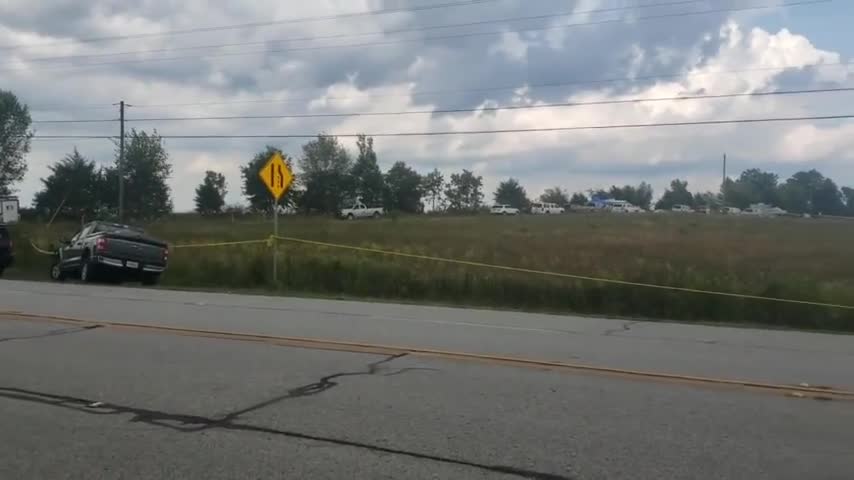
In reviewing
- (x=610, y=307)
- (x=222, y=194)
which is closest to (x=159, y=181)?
(x=222, y=194)

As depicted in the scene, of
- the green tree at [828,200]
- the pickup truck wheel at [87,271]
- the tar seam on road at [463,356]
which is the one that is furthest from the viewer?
the green tree at [828,200]

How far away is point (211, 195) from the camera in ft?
291

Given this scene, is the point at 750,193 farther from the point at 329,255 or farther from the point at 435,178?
the point at 329,255

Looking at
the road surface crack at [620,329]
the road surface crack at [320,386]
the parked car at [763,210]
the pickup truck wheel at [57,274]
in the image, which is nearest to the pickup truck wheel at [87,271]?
the pickup truck wheel at [57,274]

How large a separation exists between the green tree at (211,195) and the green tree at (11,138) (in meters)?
16.9

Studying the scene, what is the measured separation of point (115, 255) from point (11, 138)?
228ft

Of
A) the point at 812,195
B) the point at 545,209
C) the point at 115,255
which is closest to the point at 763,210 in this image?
the point at 812,195

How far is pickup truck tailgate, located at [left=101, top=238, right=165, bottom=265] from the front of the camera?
22516 mm

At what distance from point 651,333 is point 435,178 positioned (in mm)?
105826

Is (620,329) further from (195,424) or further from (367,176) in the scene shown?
(367,176)

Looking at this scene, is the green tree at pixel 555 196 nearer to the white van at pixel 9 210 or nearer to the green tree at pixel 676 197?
the green tree at pixel 676 197

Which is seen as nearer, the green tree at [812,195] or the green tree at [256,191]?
the green tree at [812,195]

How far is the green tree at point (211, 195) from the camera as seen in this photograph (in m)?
87.9

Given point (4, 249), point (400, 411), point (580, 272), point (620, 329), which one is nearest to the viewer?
point (400, 411)
